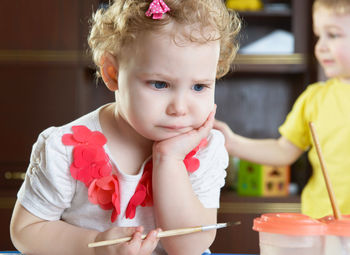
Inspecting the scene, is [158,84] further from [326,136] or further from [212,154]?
[326,136]

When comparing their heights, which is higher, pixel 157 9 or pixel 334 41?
pixel 157 9

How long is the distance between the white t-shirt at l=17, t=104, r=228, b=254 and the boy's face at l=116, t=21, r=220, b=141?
0.13m

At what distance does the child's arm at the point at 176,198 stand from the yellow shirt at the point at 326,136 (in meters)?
0.90

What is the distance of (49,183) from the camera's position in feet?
3.15

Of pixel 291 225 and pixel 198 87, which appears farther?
pixel 198 87

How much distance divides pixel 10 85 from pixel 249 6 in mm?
1366

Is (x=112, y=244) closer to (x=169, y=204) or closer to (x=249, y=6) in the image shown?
(x=169, y=204)

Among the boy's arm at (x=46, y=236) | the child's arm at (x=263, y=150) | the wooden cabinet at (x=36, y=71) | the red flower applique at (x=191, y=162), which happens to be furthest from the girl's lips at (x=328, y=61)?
the wooden cabinet at (x=36, y=71)

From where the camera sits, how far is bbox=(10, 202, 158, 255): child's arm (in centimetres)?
83

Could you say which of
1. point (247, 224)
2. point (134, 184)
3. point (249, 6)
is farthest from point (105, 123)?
point (249, 6)

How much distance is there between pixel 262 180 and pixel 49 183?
7.21 ft

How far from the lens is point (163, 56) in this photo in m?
0.87

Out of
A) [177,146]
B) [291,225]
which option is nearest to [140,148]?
[177,146]

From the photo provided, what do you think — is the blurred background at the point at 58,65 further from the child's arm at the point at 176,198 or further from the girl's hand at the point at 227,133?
the child's arm at the point at 176,198
